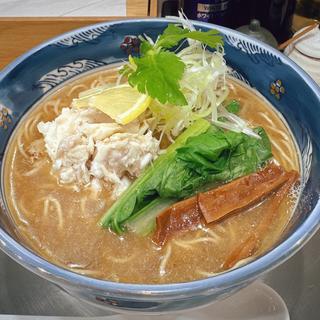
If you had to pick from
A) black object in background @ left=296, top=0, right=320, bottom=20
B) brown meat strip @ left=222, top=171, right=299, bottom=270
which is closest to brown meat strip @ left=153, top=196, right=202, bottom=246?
brown meat strip @ left=222, top=171, right=299, bottom=270

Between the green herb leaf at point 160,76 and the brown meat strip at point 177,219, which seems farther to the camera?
the green herb leaf at point 160,76

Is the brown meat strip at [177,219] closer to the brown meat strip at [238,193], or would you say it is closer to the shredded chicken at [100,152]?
the brown meat strip at [238,193]

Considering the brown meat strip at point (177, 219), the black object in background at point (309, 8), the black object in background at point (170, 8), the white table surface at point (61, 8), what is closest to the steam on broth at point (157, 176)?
the brown meat strip at point (177, 219)

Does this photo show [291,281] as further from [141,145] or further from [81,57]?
[81,57]

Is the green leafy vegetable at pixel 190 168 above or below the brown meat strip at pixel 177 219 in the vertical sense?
above

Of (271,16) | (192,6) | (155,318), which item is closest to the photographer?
(155,318)

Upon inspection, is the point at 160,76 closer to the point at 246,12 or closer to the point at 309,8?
the point at 246,12

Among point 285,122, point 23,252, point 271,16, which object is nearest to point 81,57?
point 285,122

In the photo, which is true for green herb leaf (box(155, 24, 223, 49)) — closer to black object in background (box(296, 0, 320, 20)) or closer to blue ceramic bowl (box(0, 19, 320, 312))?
blue ceramic bowl (box(0, 19, 320, 312))
